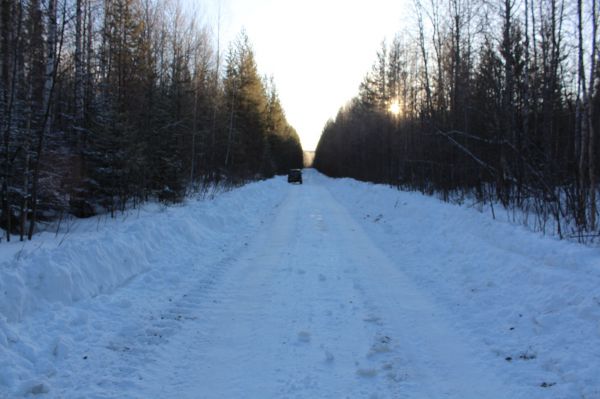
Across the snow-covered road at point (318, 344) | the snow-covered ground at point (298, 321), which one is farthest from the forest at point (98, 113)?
A: the snow-covered road at point (318, 344)

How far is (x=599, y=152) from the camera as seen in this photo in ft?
40.2

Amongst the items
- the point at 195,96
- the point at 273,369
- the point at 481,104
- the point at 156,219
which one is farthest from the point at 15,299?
the point at 195,96

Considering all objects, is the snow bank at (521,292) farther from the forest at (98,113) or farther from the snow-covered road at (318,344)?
the forest at (98,113)

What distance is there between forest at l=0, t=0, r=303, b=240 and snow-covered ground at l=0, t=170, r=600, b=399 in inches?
105

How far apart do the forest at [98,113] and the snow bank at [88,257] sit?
1241 mm

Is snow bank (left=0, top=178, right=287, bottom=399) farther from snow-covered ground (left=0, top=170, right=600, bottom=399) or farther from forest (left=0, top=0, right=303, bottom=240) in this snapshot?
forest (left=0, top=0, right=303, bottom=240)

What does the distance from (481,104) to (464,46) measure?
4654 mm

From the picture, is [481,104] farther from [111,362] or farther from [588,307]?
[111,362]

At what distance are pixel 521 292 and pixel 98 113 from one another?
12151 millimetres

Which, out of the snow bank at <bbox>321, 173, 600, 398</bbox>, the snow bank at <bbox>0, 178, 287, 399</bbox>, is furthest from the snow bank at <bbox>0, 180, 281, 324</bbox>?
the snow bank at <bbox>321, 173, 600, 398</bbox>

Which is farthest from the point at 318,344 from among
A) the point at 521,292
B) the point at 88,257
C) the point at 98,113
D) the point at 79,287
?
the point at 98,113

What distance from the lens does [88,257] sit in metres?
6.23

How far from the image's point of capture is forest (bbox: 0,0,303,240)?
30.6 feet

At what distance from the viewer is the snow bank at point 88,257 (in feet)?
15.9
